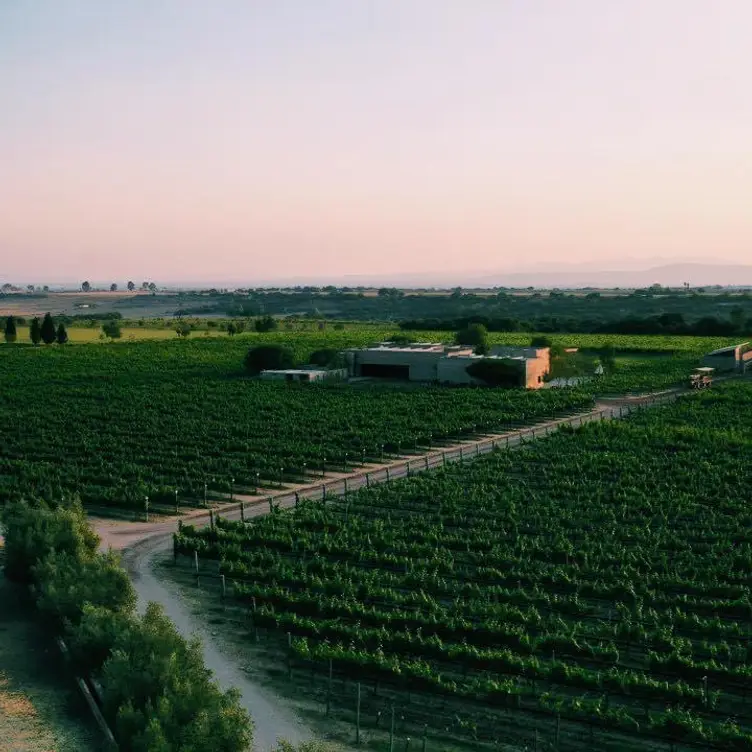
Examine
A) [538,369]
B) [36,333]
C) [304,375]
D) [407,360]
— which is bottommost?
[304,375]

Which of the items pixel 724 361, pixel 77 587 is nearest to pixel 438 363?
pixel 724 361

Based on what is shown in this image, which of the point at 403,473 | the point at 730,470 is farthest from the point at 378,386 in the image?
the point at 730,470

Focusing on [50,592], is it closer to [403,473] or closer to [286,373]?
[403,473]

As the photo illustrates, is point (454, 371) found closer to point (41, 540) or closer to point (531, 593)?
point (531, 593)

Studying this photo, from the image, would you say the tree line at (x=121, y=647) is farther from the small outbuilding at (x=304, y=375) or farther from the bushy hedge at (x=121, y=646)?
the small outbuilding at (x=304, y=375)

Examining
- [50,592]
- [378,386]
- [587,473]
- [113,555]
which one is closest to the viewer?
[50,592]

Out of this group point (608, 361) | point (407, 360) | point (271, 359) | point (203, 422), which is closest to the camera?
point (203, 422)
